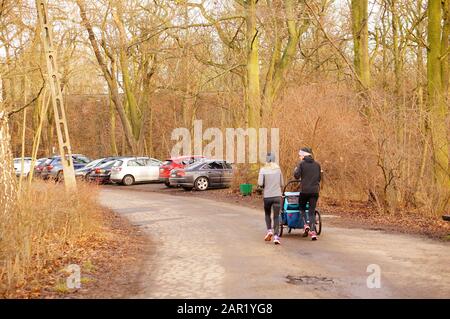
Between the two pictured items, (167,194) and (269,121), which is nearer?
(269,121)

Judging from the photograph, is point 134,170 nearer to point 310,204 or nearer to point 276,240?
point 310,204

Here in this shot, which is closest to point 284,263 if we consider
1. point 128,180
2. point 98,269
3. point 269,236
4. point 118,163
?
point 269,236

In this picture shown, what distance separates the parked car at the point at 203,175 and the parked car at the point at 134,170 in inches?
207

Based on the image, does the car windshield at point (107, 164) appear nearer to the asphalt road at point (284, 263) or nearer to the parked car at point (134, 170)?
the parked car at point (134, 170)

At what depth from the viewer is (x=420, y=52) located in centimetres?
2919

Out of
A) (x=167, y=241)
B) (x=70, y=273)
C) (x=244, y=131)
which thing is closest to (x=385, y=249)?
(x=167, y=241)

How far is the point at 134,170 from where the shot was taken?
118ft

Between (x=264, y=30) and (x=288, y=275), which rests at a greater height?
(x=264, y=30)

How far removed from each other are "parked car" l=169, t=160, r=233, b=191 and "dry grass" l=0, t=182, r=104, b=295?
14042mm

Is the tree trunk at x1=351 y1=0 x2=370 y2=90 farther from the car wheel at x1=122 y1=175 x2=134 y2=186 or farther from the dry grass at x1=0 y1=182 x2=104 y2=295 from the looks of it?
the car wheel at x1=122 y1=175 x2=134 y2=186

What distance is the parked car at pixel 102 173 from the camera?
3659cm
